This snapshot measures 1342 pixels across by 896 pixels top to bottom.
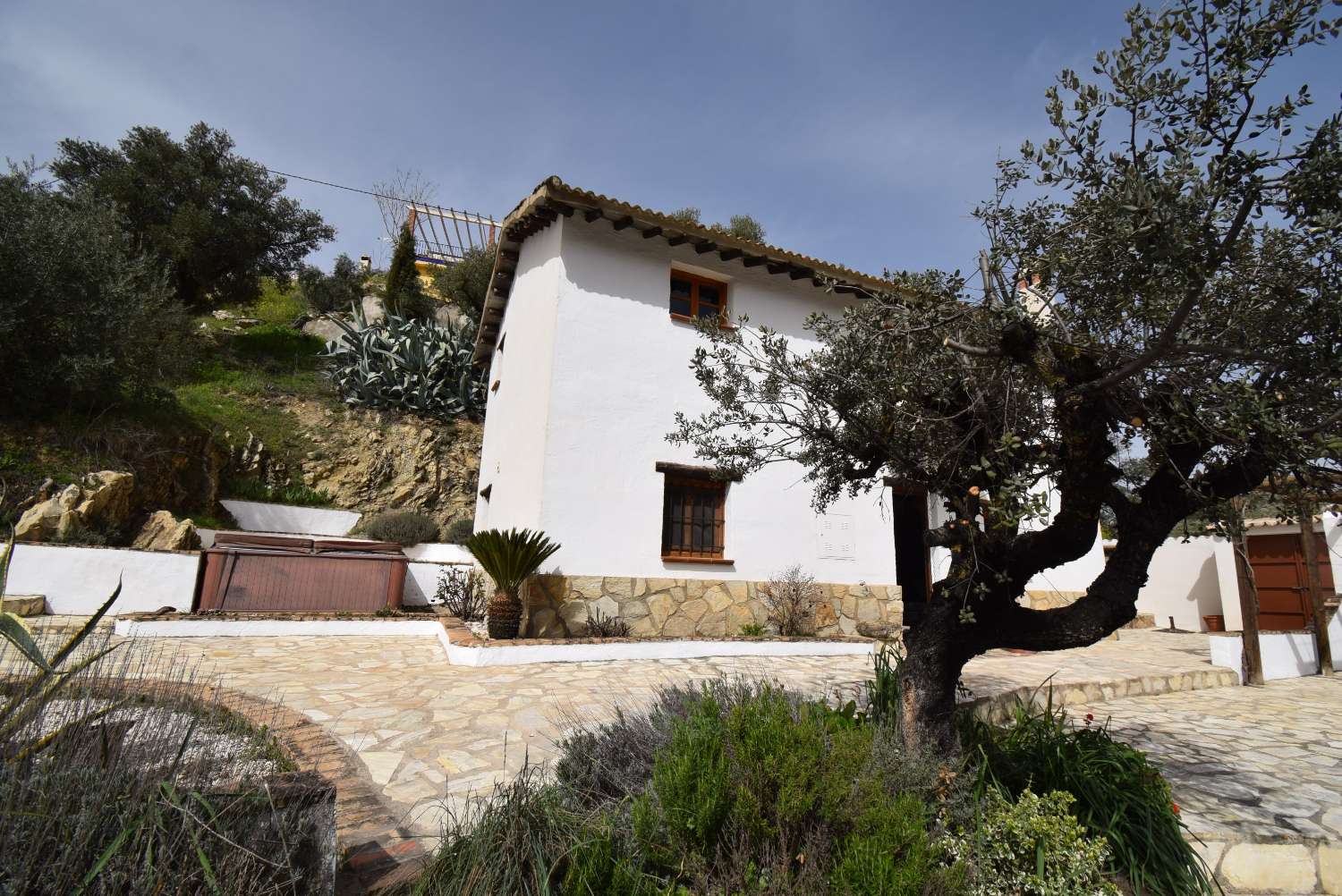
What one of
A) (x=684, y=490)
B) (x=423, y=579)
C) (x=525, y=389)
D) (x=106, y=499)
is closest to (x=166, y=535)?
(x=106, y=499)

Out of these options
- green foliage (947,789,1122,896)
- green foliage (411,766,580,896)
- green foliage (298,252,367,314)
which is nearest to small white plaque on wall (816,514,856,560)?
green foliage (947,789,1122,896)

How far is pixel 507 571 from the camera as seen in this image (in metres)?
7.16

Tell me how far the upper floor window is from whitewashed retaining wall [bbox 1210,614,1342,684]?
8.10m

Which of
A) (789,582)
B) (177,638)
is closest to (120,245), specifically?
(177,638)

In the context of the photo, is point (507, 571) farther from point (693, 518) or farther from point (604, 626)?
point (693, 518)

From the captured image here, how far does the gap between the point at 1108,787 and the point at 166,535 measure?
13.0 meters

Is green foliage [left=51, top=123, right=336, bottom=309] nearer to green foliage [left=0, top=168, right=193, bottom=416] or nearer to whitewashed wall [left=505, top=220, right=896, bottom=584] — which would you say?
green foliage [left=0, top=168, right=193, bottom=416]

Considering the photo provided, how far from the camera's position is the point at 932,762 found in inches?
120

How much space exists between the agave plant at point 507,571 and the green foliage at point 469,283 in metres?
13.8

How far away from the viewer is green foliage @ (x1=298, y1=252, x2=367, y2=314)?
2281 centimetres

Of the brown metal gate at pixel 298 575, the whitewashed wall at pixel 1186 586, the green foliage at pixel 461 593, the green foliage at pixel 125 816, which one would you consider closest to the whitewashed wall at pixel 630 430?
the green foliage at pixel 461 593

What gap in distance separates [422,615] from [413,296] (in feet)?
45.1

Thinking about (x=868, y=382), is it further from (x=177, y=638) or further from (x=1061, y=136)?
(x=177, y=638)

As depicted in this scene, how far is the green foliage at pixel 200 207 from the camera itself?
685 inches
